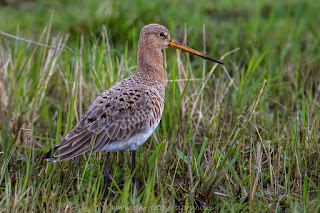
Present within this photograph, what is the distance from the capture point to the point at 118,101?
382 cm

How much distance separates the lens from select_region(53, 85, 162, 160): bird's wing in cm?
366

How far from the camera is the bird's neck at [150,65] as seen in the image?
167 inches

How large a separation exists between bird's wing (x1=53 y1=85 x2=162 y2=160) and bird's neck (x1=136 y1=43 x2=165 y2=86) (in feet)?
0.91

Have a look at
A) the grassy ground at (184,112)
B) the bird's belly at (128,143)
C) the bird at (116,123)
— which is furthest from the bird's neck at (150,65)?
the bird's belly at (128,143)

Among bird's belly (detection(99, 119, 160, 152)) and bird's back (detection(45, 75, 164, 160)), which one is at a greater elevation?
bird's back (detection(45, 75, 164, 160))

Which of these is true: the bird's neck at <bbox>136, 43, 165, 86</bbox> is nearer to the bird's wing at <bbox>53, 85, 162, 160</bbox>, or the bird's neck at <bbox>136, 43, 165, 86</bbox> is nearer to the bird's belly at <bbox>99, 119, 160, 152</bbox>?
the bird's wing at <bbox>53, 85, 162, 160</bbox>

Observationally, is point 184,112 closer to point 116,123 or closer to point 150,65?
point 150,65

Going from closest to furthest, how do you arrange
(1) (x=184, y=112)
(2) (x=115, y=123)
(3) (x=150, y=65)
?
(2) (x=115, y=123) < (3) (x=150, y=65) < (1) (x=184, y=112)

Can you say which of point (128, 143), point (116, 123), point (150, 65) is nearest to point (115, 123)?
point (116, 123)

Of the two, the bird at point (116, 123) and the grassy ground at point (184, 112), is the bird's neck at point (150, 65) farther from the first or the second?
the grassy ground at point (184, 112)

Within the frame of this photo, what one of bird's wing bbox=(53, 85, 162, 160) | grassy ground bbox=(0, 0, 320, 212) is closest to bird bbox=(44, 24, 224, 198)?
bird's wing bbox=(53, 85, 162, 160)

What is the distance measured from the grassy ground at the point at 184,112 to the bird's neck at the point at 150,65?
0.25 meters

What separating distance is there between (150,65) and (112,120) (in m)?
0.73

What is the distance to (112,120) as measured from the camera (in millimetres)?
3787
